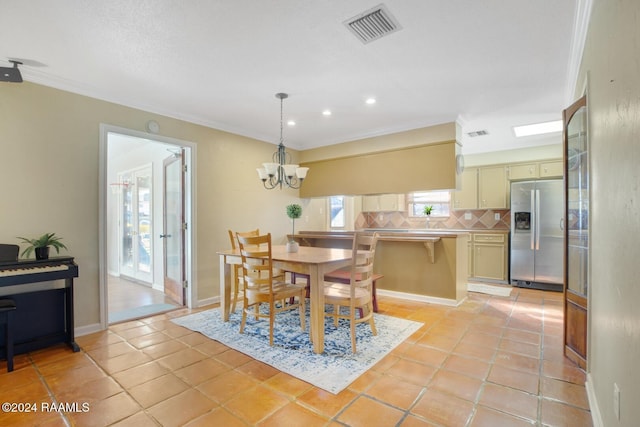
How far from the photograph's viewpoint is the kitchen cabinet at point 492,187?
5715 millimetres

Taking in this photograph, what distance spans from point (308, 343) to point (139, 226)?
4577 mm

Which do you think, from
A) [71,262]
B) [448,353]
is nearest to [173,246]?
[71,262]

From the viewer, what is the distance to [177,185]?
4.34 m

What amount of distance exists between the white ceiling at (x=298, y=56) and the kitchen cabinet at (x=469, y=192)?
77.4 inches

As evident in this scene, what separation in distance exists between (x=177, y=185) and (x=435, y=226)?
4.95 metres

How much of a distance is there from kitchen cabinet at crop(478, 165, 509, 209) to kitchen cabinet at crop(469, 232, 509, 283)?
605mm

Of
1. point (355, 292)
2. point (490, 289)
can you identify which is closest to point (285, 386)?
point (355, 292)

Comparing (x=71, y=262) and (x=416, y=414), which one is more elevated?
(x=71, y=262)

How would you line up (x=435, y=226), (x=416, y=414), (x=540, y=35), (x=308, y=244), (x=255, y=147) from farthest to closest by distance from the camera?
1. (x=435, y=226)
2. (x=308, y=244)
3. (x=255, y=147)
4. (x=540, y=35)
5. (x=416, y=414)

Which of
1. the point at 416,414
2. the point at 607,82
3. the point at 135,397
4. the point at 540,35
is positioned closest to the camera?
the point at 607,82

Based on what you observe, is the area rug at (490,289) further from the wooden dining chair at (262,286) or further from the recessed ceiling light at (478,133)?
the wooden dining chair at (262,286)

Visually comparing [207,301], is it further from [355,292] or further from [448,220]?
[448,220]

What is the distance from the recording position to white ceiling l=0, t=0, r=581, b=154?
6.57 feet

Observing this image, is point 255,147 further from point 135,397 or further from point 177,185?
point 135,397
